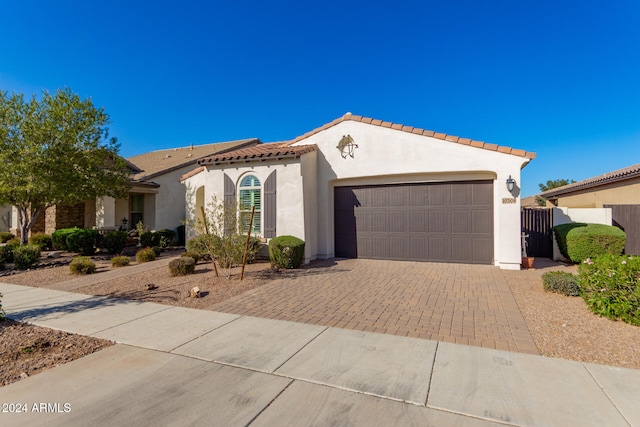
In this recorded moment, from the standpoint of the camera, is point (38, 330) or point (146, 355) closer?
point (146, 355)

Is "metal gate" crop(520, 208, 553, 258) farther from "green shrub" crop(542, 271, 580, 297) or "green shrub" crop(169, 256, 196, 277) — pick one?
"green shrub" crop(169, 256, 196, 277)

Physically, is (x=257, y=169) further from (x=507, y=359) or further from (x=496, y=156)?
(x=507, y=359)

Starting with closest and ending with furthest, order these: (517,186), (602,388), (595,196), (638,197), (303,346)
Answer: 1. (602,388)
2. (303,346)
3. (517,186)
4. (638,197)
5. (595,196)

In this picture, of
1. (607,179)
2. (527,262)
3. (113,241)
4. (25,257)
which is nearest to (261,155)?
(113,241)

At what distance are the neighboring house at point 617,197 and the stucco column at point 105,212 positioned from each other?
22.1 metres

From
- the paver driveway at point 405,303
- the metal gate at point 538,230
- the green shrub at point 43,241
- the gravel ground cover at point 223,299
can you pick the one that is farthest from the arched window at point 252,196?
the green shrub at point 43,241

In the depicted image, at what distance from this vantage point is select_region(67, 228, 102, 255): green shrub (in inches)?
510

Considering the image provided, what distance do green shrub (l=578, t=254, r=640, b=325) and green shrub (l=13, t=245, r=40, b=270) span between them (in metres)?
15.1

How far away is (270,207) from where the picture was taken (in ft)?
35.7

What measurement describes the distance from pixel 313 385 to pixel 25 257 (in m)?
11.9

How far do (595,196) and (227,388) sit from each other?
68.2 ft

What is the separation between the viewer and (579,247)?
9.62 m

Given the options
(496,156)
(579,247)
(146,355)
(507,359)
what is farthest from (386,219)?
(146,355)

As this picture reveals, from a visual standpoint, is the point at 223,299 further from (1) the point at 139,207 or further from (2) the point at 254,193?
(1) the point at 139,207
